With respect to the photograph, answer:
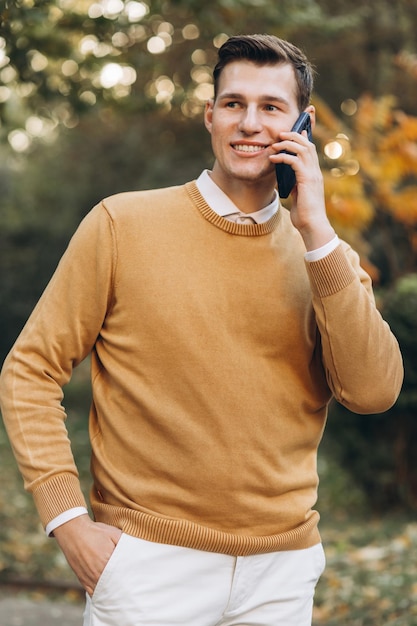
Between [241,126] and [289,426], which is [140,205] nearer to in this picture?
[241,126]

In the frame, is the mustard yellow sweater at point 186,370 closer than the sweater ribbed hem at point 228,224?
Yes

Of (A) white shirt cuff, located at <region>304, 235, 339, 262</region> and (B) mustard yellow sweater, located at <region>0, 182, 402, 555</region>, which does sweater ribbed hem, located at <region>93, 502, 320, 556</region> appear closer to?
(B) mustard yellow sweater, located at <region>0, 182, 402, 555</region>

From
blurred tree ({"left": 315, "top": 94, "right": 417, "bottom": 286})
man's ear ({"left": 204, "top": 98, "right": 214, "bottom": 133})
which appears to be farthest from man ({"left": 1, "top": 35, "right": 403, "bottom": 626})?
blurred tree ({"left": 315, "top": 94, "right": 417, "bottom": 286})

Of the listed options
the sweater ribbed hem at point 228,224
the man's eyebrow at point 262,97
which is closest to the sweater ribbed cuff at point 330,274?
the sweater ribbed hem at point 228,224

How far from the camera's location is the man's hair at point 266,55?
9.11 feet

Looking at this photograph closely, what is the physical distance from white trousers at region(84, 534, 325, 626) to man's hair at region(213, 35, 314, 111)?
142 cm

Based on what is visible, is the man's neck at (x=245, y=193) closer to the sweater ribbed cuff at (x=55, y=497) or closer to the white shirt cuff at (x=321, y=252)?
the white shirt cuff at (x=321, y=252)

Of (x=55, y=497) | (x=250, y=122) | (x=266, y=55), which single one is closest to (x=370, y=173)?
(x=266, y=55)

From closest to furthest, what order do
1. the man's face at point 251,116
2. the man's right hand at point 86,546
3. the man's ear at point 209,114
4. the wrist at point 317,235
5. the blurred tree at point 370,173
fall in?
the man's right hand at point 86,546 < the wrist at point 317,235 < the man's face at point 251,116 < the man's ear at point 209,114 < the blurred tree at point 370,173

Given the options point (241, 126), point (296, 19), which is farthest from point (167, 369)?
point (296, 19)

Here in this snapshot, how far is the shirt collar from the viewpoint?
277 cm

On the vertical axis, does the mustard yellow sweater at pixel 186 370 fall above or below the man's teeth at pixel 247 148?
below

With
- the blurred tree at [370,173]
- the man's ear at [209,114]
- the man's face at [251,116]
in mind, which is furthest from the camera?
the blurred tree at [370,173]

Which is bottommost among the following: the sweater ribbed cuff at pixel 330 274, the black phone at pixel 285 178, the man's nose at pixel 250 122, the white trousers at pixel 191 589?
the white trousers at pixel 191 589
